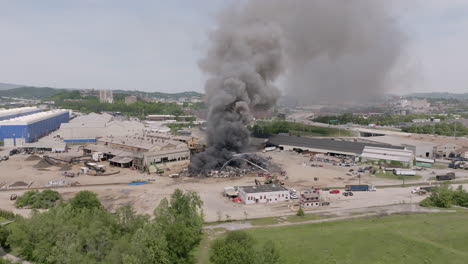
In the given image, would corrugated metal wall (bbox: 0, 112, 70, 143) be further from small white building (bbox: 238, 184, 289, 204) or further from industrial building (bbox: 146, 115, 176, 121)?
small white building (bbox: 238, 184, 289, 204)

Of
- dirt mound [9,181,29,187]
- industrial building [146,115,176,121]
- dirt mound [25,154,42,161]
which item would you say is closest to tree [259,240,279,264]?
dirt mound [9,181,29,187]

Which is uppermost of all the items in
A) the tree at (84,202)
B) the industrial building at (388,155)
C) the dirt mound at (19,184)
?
the industrial building at (388,155)

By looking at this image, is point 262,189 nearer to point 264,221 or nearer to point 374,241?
point 264,221

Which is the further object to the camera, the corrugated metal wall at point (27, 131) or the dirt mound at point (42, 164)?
the corrugated metal wall at point (27, 131)

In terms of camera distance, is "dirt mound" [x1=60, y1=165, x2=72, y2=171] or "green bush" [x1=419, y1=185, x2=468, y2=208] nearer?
"green bush" [x1=419, y1=185, x2=468, y2=208]

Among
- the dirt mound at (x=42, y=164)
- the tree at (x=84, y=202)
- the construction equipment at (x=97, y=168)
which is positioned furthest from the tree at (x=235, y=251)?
the dirt mound at (x=42, y=164)

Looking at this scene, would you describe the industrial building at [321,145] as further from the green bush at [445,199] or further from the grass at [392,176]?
the green bush at [445,199]

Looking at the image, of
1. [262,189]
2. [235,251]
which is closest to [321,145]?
[262,189]

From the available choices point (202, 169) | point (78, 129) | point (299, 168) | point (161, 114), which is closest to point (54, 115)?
point (78, 129)
